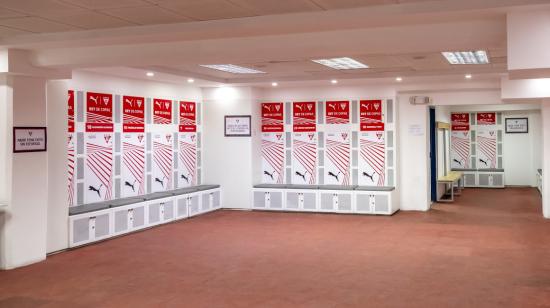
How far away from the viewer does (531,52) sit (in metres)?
4.91

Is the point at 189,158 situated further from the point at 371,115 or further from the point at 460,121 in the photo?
the point at 460,121

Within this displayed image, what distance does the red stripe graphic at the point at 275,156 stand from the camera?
13.1 metres

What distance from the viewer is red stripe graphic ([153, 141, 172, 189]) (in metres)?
11.3

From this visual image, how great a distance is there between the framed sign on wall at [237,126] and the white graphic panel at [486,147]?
29.4 ft

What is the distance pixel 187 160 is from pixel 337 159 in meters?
3.34

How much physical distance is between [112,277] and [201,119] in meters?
6.61

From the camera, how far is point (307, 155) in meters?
12.9

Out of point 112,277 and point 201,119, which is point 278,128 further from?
point 112,277

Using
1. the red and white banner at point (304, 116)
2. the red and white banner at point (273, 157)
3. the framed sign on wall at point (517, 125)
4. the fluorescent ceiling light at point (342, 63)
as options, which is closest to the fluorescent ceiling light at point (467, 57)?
the fluorescent ceiling light at point (342, 63)

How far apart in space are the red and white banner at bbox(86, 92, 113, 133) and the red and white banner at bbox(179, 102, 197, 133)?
90.8 inches

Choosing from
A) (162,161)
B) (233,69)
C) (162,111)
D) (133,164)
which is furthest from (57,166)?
(233,69)

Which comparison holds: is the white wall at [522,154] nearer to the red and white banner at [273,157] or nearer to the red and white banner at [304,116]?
Result: the red and white banner at [304,116]

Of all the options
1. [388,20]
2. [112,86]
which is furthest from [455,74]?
[112,86]

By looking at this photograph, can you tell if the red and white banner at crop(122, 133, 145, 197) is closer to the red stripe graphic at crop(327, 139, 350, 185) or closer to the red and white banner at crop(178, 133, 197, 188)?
the red and white banner at crop(178, 133, 197, 188)
